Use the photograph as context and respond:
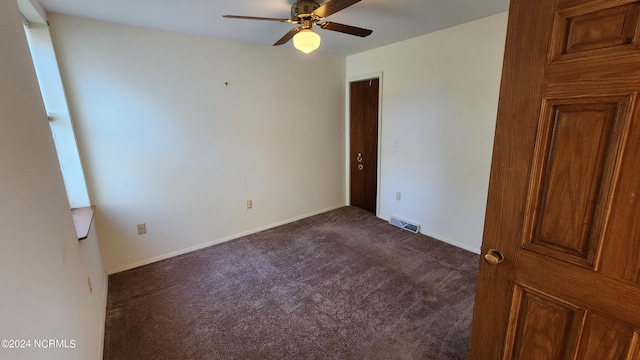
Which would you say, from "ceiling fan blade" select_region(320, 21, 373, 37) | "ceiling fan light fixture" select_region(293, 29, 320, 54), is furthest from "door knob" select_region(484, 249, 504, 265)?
"ceiling fan blade" select_region(320, 21, 373, 37)

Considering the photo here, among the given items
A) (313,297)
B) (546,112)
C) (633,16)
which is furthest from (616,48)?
(313,297)

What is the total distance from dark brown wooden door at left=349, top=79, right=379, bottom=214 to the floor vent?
450 mm

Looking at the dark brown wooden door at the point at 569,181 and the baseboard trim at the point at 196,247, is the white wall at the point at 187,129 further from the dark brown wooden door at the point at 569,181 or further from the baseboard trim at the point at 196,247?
the dark brown wooden door at the point at 569,181

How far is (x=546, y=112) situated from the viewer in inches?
34.9

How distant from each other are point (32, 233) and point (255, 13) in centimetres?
210

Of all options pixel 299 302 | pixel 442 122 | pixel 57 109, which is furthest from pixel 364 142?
pixel 57 109

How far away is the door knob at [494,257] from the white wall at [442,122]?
1913 millimetres

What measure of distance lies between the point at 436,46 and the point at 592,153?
252cm

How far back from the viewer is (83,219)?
214 cm

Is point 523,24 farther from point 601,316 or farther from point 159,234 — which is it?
point 159,234

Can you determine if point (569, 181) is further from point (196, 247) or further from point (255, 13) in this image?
point (196, 247)

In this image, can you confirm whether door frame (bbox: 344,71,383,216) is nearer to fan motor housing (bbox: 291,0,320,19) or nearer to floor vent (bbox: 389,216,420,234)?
floor vent (bbox: 389,216,420,234)

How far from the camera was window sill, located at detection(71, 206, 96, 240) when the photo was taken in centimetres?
182

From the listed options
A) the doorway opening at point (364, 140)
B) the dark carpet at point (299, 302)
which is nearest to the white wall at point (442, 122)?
the doorway opening at point (364, 140)
